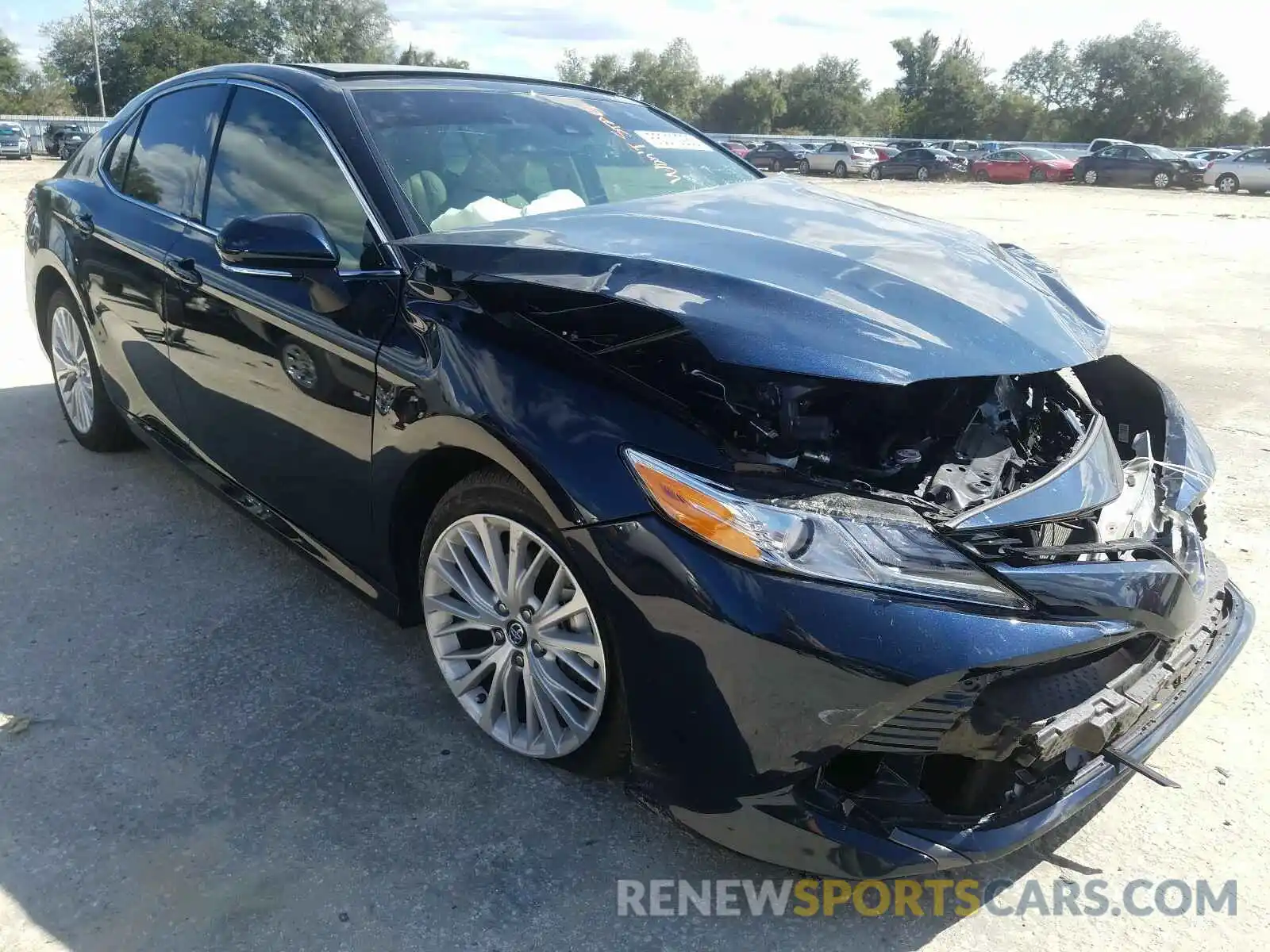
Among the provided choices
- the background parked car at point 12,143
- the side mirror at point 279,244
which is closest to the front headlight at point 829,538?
the side mirror at point 279,244

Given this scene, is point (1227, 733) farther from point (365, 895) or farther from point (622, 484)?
point (365, 895)

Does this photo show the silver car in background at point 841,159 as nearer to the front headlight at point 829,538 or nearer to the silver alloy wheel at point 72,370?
the silver alloy wheel at point 72,370

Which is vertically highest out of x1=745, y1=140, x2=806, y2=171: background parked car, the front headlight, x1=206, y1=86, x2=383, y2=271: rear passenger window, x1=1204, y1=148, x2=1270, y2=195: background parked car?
x1=1204, y1=148, x2=1270, y2=195: background parked car

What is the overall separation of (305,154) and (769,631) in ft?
6.55

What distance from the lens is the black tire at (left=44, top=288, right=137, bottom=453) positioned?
4.07 metres

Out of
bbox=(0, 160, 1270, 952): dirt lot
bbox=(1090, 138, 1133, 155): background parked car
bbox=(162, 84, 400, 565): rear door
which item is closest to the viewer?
bbox=(0, 160, 1270, 952): dirt lot

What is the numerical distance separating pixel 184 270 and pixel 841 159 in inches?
1382

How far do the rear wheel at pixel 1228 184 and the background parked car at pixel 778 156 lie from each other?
14.1 m

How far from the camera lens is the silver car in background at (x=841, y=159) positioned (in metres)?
35.1

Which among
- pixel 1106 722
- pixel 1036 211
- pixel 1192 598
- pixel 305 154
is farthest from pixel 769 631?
pixel 1036 211

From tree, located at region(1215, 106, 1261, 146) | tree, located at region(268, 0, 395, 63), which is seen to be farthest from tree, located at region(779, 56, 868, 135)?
tree, located at region(268, 0, 395, 63)

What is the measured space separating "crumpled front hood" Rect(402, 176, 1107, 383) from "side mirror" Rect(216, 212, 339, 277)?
25cm

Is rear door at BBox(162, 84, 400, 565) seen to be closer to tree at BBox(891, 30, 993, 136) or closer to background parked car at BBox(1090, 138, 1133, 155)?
background parked car at BBox(1090, 138, 1133, 155)

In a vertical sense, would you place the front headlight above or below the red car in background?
below
